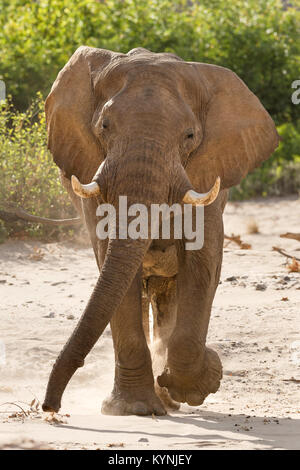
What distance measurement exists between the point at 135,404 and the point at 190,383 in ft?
1.14

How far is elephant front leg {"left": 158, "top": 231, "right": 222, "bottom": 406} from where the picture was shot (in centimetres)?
620

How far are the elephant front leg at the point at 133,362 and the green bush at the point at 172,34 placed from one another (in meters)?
11.3

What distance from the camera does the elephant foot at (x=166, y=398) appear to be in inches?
267

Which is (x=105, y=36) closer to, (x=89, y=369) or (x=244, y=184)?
(x=244, y=184)

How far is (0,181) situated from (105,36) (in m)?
7.01

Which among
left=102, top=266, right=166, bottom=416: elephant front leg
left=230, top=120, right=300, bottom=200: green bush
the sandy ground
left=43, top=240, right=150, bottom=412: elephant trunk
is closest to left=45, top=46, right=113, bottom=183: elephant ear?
left=102, top=266, right=166, bottom=416: elephant front leg

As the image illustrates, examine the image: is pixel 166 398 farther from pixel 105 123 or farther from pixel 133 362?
pixel 105 123

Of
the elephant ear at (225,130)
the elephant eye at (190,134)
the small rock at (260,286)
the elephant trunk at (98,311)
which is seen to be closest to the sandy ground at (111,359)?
the small rock at (260,286)

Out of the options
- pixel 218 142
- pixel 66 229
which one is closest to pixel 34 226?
pixel 66 229

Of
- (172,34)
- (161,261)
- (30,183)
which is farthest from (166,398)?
(172,34)

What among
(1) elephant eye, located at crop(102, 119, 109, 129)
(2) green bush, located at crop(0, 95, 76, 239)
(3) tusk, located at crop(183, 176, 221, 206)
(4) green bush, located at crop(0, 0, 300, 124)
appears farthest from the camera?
(4) green bush, located at crop(0, 0, 300, 124)

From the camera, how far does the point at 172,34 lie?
1880 cm

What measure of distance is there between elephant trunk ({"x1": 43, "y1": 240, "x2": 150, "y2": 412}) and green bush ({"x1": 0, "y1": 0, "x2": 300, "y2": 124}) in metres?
11.8

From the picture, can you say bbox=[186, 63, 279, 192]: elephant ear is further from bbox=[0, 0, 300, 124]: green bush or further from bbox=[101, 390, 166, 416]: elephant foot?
bbox=[0, 0, 300, 124]: green bush
